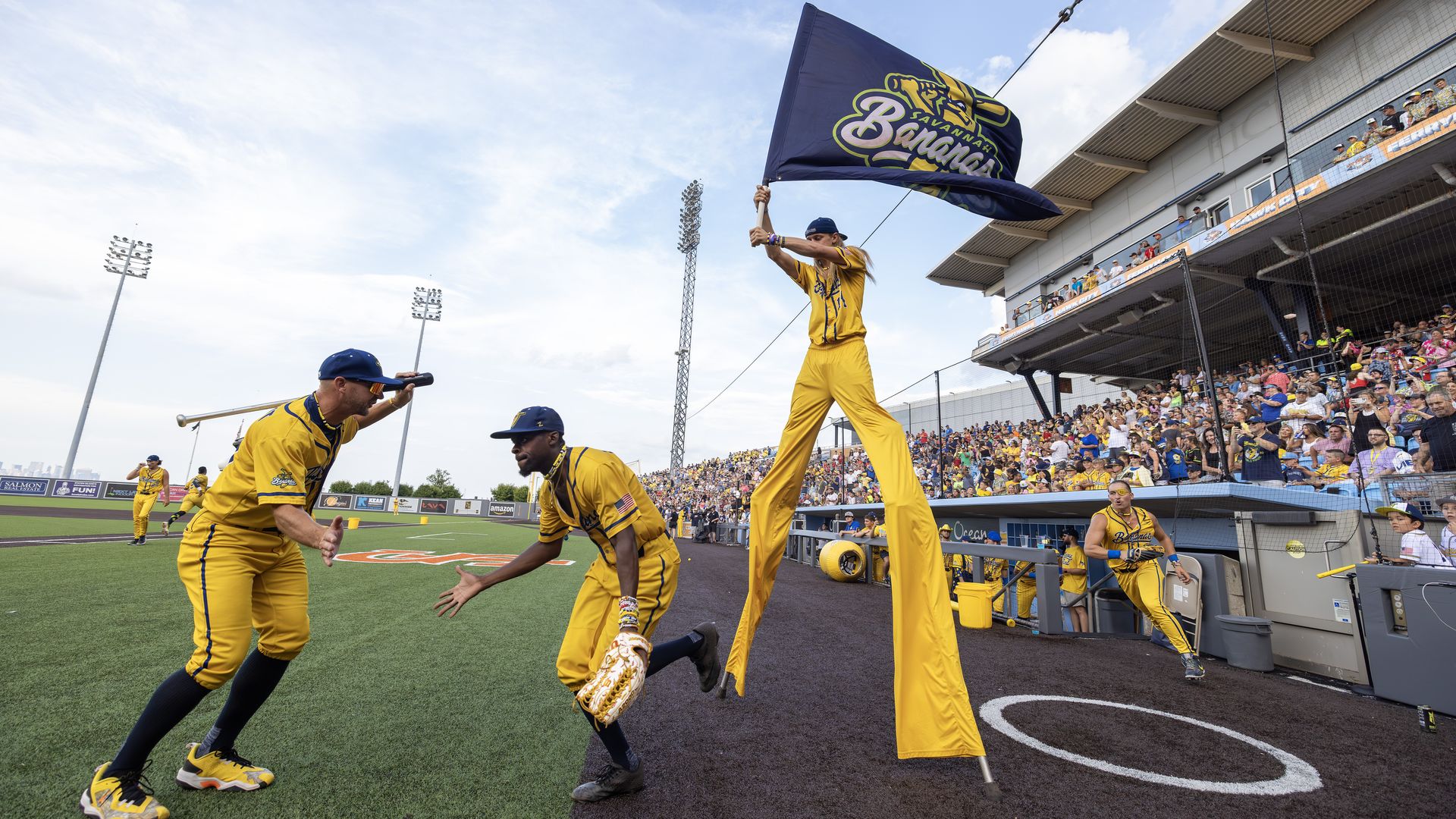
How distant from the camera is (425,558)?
12.9m

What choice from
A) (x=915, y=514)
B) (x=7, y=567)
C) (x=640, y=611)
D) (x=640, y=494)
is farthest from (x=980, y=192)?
(x=7, y=567)

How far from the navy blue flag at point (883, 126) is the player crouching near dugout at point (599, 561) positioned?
6.59 ft

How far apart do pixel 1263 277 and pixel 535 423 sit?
20487 millimetres

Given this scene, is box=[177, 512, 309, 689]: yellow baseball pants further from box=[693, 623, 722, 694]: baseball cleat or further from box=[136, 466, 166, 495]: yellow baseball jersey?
box=[136, 466, 166, 495]: yellow baseball jersey

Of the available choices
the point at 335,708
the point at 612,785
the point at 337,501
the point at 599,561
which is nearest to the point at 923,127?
the point at 599,561

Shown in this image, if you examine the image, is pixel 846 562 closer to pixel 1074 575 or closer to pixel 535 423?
pixel 1074 575

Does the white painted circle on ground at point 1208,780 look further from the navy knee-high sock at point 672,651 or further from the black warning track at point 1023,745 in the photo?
the navy knee-high sock at point 672,651

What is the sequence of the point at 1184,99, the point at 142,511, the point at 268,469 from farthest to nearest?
the point at 1184,99
the point at 142,511
the point at 268,469

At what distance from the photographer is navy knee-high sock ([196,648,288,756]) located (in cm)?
274

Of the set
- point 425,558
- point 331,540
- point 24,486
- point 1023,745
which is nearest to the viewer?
point 331,540

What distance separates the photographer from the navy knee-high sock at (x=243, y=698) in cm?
274

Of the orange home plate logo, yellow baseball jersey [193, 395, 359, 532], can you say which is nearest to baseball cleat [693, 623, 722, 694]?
yellow baseball jersey [193, 395, 359, 532]

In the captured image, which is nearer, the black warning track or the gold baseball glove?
the gold baseball glove

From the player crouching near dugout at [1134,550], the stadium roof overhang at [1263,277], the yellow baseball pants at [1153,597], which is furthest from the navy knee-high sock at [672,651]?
the stadium roof overhang at [1263,277]
